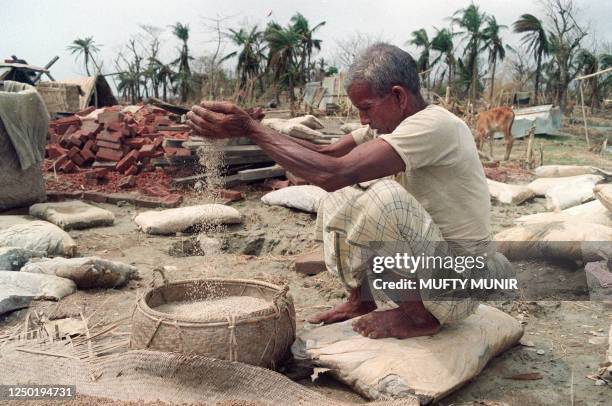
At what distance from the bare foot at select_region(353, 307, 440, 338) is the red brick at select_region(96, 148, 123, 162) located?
19.1 ft

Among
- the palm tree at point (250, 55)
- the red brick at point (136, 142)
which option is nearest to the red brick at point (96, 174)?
the red brick at point (136, 142)

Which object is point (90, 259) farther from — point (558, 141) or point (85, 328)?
point (558, 141)

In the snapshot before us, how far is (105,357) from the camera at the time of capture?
7.30ft

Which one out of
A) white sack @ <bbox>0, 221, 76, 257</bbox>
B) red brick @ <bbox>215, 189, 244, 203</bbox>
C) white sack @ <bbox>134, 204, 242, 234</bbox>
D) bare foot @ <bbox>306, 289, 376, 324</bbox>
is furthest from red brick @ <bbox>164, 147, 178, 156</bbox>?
bare foot @ <bbox>306, 289, 376, 324</bbox>

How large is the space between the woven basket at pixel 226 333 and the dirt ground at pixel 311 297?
0.23 meters

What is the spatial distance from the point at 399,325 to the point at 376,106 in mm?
904

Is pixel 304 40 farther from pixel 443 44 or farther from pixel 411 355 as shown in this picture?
pixel 411 355

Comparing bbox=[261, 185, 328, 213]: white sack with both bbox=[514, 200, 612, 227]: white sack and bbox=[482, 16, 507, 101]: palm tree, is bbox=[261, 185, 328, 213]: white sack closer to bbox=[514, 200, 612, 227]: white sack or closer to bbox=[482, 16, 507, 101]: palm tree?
bbox=[514, 200, 612, 227]: white sack

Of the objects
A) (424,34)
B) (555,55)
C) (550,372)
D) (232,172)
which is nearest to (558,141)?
(555,55)

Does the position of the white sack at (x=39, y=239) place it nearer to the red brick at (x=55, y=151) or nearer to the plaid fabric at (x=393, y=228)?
the plaid fabric at (x=393, y=228)

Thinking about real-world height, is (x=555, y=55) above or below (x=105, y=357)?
above

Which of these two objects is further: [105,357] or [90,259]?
[90,259]

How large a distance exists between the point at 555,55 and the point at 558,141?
9698mm

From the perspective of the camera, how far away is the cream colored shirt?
6.77ft
